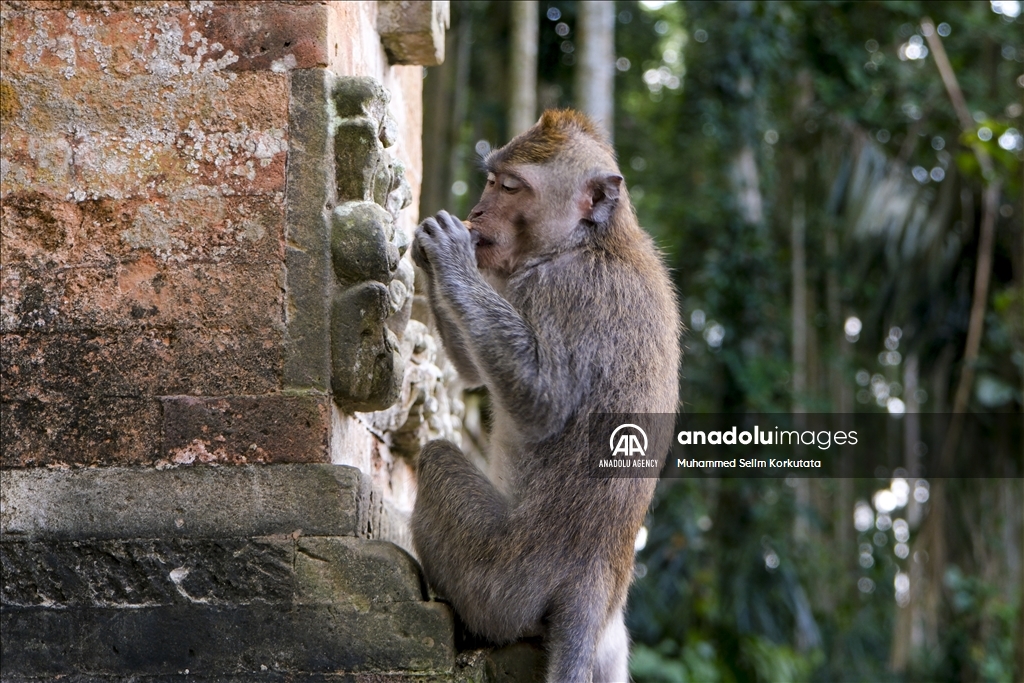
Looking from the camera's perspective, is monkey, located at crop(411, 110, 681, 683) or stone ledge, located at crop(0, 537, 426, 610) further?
monkey, located at crop(411, 110, 681, 683)

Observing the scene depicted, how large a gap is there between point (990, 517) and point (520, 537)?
6857 millimetres

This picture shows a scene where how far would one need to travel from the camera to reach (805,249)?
16938mm

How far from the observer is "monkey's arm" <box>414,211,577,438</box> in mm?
3350

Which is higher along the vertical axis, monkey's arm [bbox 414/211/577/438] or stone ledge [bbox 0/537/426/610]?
monkey's arm [bbox 414/211/577/438]

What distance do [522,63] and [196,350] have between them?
576 cm

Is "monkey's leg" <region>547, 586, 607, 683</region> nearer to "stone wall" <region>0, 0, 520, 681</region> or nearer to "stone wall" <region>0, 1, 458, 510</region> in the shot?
"stone wall" <region>0, 0, 520, 681</region>

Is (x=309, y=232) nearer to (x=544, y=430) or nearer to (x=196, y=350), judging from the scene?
(x=196, y=350)

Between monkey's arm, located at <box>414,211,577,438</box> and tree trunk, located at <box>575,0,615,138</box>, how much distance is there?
15.7 ft

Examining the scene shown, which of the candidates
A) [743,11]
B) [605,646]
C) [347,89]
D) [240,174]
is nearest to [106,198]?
[240,174]

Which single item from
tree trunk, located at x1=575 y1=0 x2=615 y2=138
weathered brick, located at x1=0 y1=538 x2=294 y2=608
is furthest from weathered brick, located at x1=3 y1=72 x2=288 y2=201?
tree trunk, located at x1=575 y1=0 x2=615 y2=138

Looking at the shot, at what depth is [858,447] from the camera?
16.8 m

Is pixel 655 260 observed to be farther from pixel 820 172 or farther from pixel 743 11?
pixel 820 172

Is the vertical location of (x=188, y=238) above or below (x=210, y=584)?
above

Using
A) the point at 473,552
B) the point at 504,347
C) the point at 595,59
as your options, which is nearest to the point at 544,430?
the point at 504,347
